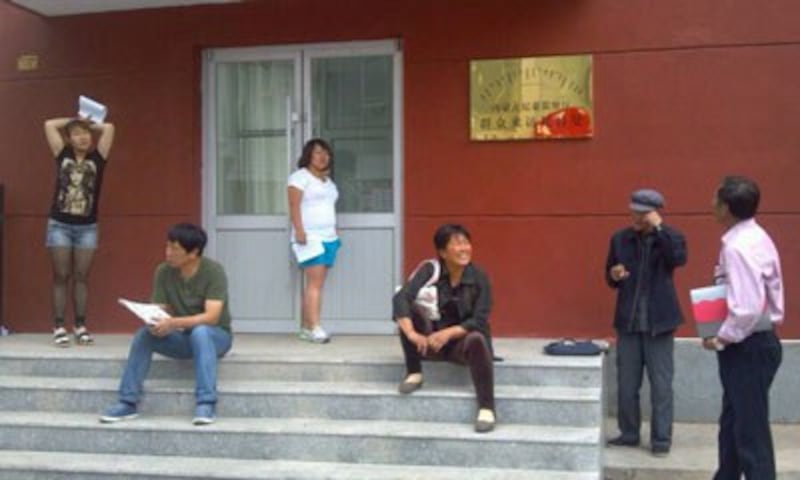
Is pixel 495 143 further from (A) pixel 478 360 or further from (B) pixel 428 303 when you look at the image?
(A) pixel 478 360

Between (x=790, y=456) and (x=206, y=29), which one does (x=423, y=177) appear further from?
(x=790, y=456)

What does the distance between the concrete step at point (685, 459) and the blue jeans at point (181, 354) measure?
2.51 m

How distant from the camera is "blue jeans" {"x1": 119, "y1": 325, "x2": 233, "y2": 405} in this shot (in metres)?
5.83

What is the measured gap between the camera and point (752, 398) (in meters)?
4.87

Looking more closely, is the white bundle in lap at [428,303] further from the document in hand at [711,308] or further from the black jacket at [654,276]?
the document in hand at [711,308]

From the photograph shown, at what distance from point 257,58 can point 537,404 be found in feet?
12.8

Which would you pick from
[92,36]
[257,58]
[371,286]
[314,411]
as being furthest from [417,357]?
[92,36]

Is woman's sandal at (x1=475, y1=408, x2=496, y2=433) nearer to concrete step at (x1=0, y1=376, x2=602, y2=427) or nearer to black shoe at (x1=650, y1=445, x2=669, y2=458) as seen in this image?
concrete step at (x1=0, y1=376, x2=602, y2=427)

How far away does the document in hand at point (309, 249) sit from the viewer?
23.4ft

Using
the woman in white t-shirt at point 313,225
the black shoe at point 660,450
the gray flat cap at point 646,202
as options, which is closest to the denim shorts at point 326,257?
the woman in white t-shirt at point 313,225

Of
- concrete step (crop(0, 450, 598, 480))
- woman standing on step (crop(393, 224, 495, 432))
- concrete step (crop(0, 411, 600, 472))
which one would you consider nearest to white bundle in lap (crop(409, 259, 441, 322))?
woman standing on step (crop(393, 224, 495, 432))

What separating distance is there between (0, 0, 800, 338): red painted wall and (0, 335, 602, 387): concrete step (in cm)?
85

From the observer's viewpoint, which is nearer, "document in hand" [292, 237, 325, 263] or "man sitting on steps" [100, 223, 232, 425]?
"man sitting on steps" [100, 223, 232, 425]

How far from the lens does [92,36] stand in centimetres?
811
